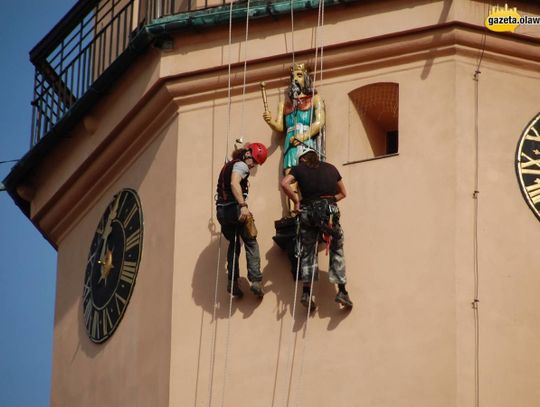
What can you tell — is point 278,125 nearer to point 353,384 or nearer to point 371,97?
point 371,97

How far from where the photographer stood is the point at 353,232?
762 inches

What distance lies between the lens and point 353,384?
18.8m

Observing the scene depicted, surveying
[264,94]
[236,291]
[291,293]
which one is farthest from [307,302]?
[264,94]

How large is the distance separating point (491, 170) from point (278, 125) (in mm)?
1734

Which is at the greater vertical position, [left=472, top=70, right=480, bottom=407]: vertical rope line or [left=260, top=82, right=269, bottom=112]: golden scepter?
[left=260, top=82, right=269, bottom=112]: golden scepter

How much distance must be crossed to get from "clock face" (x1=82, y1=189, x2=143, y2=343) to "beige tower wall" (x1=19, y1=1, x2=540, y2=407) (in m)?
0.15

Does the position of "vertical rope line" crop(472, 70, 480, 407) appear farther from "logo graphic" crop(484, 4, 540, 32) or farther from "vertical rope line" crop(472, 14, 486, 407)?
"logo graphic" crop(484, 4, 540, 32)

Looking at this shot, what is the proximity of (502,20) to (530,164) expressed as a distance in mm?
1163

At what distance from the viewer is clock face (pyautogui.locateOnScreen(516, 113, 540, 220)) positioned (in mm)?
19406

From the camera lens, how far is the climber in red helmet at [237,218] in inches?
758

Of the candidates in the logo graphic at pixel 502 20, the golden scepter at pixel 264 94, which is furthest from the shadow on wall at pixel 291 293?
the logo graphic at pixel 502 20

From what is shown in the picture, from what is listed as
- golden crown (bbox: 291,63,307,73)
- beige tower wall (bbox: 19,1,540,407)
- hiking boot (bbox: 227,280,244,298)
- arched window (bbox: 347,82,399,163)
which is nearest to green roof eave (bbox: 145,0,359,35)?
beige tower wall (bbox: 19,1,540,407)

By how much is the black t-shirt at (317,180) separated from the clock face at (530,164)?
1457 millimetres

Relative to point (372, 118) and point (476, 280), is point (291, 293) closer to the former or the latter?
point (476, 280)
